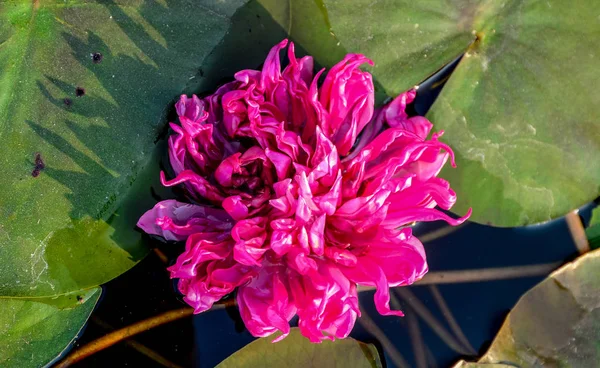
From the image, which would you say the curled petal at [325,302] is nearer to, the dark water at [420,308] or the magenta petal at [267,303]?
the magenta petal at [267,303]

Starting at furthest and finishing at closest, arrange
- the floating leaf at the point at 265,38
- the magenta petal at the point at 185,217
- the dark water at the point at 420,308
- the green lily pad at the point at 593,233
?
1. the green lily pad at the point at 593,233
2. the dark water at the point at 420,308
3. the floating leaf at the point at 265,38
4. the magenta petal at the point at 185,217

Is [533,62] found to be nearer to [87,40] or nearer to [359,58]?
[359,58]

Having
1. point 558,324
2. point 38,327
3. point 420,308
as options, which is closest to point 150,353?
point 38,327

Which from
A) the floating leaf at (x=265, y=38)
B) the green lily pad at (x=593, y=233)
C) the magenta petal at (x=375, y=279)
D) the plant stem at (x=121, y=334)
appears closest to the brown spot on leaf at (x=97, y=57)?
the floating leaf at (x=265, y=38)

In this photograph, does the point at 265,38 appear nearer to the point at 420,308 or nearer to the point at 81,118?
the point at 81,118

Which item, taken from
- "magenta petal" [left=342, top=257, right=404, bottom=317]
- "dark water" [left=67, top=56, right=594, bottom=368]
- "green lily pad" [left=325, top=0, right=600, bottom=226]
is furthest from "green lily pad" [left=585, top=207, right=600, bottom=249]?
"magenta petal" [left=342, top=257, right=404, bottom=317]

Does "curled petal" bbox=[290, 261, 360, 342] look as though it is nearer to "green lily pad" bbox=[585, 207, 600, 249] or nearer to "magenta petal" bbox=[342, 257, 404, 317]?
"magenta petal" bbox=[342, 257, 404, 317]

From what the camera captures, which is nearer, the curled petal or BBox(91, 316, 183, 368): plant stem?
the curled petal
